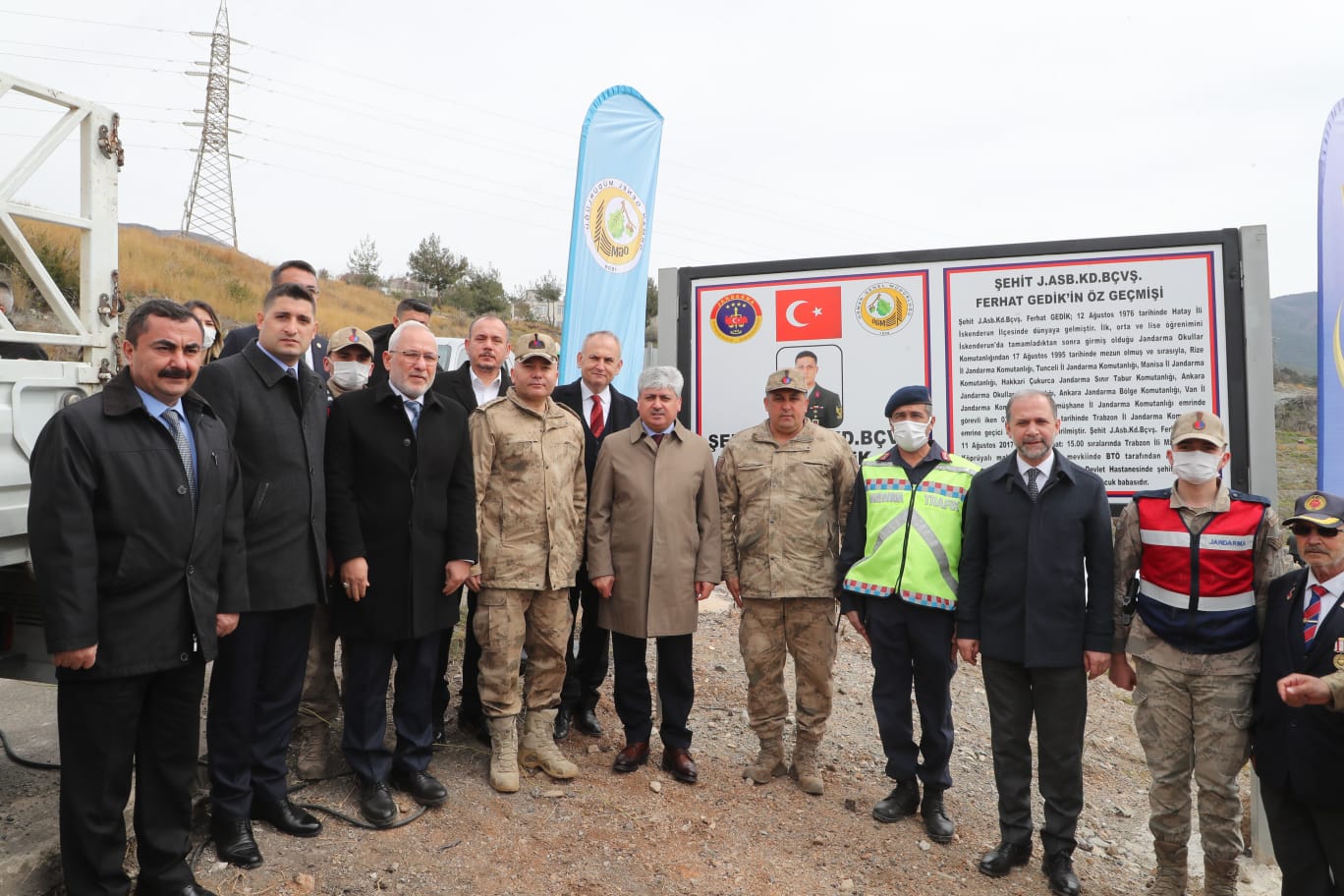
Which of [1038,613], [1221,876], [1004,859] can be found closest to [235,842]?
[1004,859]

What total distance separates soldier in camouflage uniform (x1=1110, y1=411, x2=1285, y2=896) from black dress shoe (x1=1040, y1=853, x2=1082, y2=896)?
0.32 metres

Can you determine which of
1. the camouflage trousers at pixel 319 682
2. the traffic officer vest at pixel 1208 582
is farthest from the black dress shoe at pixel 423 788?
the traffic officer vest at pixel 1208 582

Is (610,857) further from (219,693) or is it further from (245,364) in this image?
(245,364)

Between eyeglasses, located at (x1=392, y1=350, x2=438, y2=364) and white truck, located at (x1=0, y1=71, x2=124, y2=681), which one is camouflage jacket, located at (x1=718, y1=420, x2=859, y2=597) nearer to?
eyeglasses, located at (x1=392, y1=350, x2=438, y2=364)

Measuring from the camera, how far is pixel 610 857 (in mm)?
3756

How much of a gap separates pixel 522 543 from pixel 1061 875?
288cm

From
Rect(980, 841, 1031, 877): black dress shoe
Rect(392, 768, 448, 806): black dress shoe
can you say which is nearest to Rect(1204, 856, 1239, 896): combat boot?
Rect(980, 841, 1031, 877): black dress shoe

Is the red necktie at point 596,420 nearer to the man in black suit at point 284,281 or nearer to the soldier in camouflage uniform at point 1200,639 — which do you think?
the man in black suit at point 284,281

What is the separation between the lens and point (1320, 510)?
3229mm

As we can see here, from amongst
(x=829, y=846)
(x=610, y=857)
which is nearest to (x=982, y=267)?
(x=829, y=846)

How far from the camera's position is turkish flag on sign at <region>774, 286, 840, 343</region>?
5156mm

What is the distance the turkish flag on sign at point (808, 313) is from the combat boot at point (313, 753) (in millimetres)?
3335

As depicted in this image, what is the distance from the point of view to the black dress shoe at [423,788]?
395cm

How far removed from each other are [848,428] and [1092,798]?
2.87 metres
